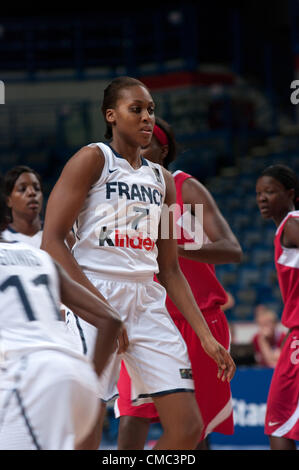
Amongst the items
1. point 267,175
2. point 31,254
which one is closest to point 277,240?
point 267,175

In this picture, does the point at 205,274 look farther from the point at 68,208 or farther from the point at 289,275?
the point at 68,208

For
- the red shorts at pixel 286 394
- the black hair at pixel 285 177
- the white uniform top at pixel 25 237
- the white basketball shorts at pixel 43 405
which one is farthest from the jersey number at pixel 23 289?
the white uniform top at pixel 25 237

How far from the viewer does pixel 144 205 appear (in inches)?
135

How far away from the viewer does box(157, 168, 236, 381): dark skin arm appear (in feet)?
11.4

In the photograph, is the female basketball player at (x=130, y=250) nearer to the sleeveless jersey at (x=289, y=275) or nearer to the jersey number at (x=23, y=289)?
the jersey number at (x=23, y=289)

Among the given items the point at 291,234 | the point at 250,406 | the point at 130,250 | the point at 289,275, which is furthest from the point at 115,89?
the point at 250,406

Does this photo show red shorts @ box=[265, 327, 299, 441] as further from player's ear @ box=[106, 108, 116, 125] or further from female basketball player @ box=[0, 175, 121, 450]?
female basketball player @ box=[0, 175, 121, 450]

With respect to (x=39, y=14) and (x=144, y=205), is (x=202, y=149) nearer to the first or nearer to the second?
(x=39, y=14)

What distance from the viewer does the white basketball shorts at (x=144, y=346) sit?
321 centimetres

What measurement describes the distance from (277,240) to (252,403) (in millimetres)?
3681

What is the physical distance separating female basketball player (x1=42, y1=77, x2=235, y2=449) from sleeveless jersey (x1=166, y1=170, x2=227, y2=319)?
67 centimetres

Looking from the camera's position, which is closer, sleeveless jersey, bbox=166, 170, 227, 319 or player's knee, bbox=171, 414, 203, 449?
player's knee, bbox=171, 414, 203, 449

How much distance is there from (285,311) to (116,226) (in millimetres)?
1550

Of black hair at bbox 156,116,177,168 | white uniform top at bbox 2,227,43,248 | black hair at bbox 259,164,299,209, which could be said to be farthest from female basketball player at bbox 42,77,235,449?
white uniform top at bbox 2,227,43,248
